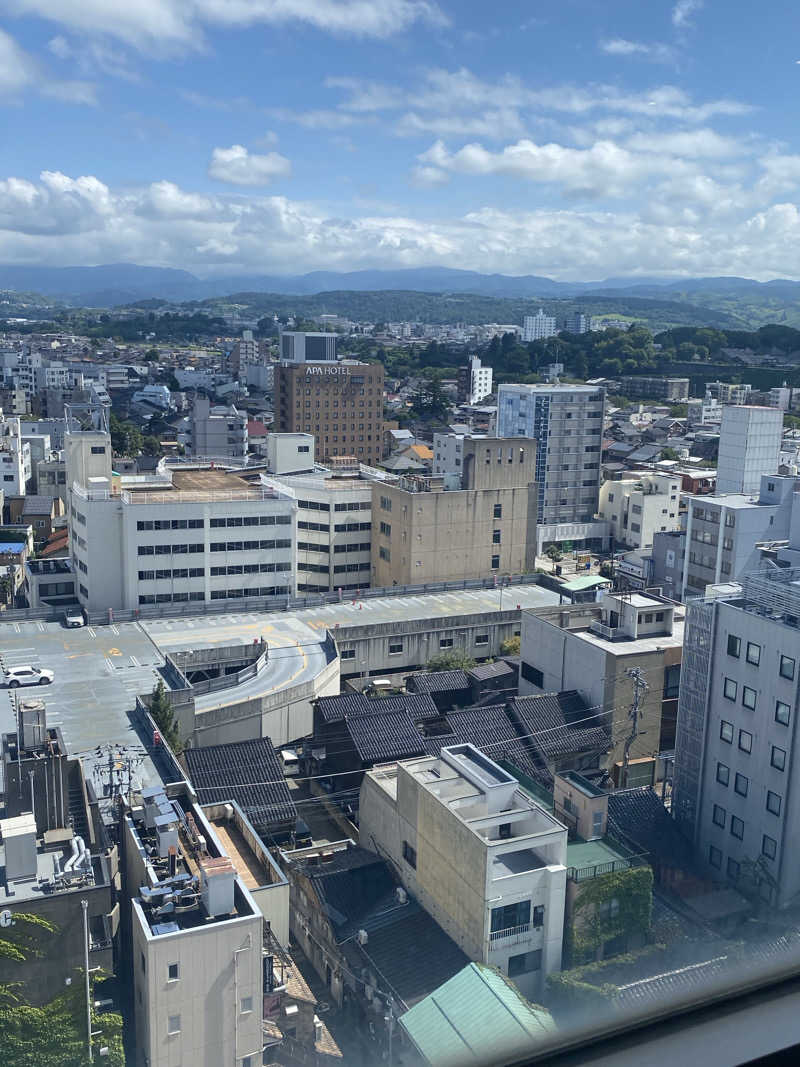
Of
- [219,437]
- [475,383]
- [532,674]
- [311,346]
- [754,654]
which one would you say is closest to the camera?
[754,654]

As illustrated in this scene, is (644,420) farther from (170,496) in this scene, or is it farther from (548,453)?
(170,496)

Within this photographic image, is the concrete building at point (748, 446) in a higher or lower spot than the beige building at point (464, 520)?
higher

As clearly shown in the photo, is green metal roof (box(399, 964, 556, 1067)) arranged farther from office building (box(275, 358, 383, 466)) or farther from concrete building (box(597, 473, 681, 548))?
office building (box(275, 358, 383, 466))

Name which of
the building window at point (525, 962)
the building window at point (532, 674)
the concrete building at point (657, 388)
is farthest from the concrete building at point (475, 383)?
the building window at point (525, 962)

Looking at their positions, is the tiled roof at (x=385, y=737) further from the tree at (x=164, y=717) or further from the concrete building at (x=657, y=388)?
the concrete building at (x=657, y=388)

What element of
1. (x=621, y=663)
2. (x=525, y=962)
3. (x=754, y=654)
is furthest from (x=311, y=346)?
(x=525, y=962)

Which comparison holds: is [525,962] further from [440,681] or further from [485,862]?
[440,681]

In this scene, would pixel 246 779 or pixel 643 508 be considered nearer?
pixel 246 779

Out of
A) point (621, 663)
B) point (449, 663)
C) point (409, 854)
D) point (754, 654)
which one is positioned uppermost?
point (754, 654)
